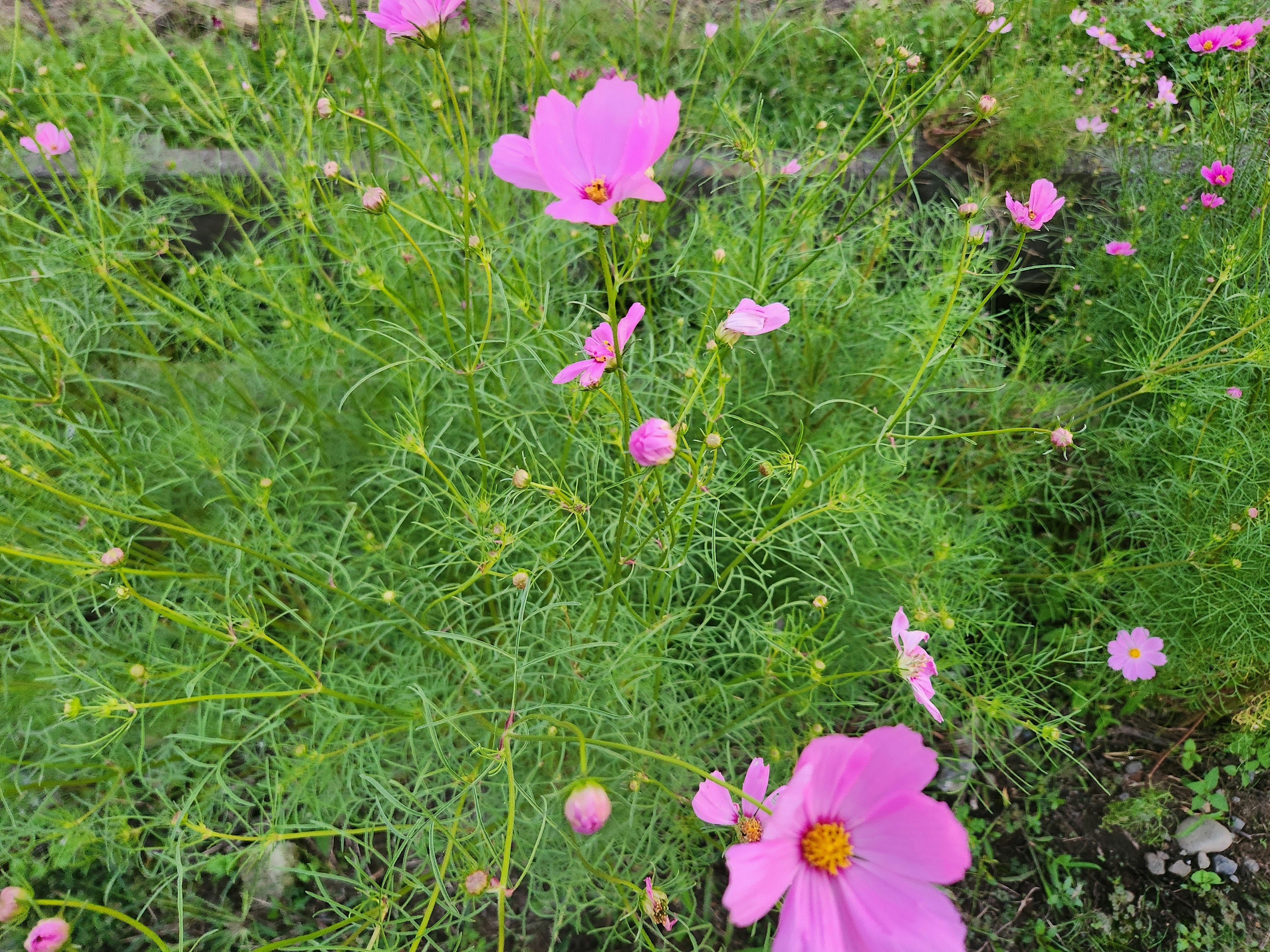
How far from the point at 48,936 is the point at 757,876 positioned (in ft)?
2.09

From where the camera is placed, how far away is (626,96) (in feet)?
2.15

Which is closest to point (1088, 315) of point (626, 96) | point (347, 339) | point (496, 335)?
point (496, 335)

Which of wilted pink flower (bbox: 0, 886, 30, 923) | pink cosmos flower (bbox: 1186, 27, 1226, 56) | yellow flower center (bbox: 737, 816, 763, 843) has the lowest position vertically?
yellow flower center (bbox: 737, 816, 763, 843)

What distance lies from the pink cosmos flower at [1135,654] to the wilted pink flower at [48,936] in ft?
4.77

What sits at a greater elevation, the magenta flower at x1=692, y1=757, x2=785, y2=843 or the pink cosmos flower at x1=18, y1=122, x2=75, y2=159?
the pink cosmos flower at x1=18, y1=122, x2=75, y2=159

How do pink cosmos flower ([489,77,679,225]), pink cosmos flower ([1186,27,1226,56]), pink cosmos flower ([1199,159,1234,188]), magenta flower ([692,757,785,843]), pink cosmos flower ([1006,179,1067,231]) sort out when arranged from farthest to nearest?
pink cosmos flower ([1186,27,1226,56]) → pink cosmos flower ([1199,159,1234,188]) → pink cosmos flower ([1006,179,1067,231]) → magenta flower ([692,757,785,843]) → pink cosmos flower ([489,77,679,225])

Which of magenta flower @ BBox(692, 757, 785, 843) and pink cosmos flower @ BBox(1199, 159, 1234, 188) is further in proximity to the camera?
pink cosmos flower @ BBox(1199, 159, 1234, 188)

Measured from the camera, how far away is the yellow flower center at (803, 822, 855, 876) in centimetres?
61

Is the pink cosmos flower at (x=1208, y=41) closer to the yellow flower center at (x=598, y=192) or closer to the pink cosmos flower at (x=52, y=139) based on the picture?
the yellow flower center at (x=598, y=192)

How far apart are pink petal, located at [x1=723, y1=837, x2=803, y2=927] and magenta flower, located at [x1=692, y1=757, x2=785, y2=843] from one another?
139 mm

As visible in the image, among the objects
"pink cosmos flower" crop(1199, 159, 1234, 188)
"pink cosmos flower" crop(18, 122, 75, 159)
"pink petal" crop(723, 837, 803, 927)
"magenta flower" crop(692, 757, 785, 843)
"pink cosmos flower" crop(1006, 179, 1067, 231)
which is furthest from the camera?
"pink cosmos flower" crop(1199, 159, 1234, 188)

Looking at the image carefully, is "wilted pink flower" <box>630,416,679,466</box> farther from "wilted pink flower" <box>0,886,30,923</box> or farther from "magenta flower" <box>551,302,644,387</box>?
"wilted pink flower" <box>0,886,30,923</box>

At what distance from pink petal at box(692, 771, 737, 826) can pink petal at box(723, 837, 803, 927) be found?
0.12 m

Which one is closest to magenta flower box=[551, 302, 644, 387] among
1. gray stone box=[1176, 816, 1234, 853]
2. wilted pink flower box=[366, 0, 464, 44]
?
wilted pink flower box=[366, 0, 464, 44]
